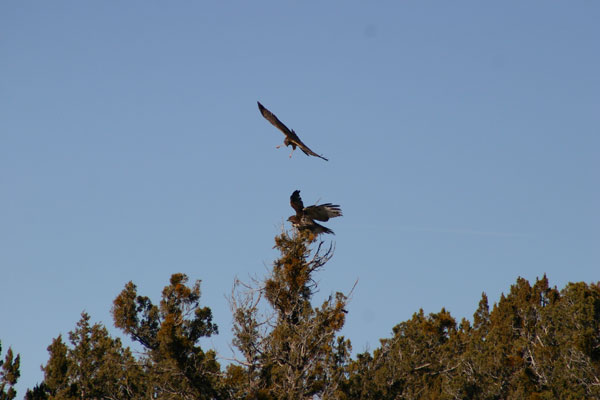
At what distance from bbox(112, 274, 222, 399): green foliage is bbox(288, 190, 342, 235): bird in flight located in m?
4.64

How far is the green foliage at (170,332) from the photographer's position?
89.3 ft

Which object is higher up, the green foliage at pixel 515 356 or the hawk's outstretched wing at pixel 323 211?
the green foliage at pixel 515 356

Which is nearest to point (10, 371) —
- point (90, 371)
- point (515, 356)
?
point (90, 371)

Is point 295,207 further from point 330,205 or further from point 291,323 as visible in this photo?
point 291,323

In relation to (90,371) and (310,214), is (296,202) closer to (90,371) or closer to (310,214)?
(310,214)

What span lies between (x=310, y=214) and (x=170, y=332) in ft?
17.5

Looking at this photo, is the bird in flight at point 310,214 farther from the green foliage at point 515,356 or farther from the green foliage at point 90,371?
the green foliage at point 90,371

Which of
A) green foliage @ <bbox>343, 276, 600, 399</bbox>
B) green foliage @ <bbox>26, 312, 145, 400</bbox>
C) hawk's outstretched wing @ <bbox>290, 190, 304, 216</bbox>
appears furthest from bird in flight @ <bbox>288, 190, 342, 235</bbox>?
green foliage @ <bbox>26, 312, 145, 400</bbox>

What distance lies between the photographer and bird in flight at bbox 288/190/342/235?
82.6 ft

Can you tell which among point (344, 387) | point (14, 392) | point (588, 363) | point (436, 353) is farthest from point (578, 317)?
point (14, 392)

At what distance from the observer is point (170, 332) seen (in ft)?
89.2

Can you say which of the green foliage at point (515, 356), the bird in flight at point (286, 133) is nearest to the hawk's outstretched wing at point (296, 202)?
the bird in flight at point (286, 133)

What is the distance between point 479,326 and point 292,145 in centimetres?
2979

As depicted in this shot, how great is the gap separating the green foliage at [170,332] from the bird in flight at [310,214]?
4644 mm
